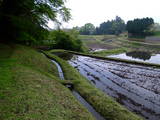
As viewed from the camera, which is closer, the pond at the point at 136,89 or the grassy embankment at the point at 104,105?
the grassy embankment at the point at 104,105

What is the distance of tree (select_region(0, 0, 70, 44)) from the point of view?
12500 millimetres

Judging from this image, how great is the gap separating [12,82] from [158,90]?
25.7 feet

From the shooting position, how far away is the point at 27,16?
13.2 metres

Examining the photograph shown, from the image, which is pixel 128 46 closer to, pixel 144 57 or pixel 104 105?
pixel 144 57

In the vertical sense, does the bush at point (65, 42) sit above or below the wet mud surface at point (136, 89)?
above

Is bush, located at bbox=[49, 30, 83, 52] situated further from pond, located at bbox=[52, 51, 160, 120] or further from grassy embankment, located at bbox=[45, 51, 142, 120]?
grassy embankment, located at bbox=[45, 51, 142, 120]

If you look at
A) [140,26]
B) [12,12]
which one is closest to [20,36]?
[12,12]

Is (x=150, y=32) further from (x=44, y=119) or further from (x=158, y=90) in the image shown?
(x=44, y=119)

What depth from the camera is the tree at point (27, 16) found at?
41.0 feet

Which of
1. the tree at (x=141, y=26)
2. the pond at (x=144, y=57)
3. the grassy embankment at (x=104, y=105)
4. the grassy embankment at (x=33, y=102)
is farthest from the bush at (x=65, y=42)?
the tree at (x=141, y=26)

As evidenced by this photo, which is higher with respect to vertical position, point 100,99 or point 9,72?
point 9,72

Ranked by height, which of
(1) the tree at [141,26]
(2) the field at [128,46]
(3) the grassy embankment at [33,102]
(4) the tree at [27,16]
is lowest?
(3) the grassy embankment at [33,102]

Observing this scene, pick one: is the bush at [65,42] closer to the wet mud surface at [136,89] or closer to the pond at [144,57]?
the pond at [144,57]

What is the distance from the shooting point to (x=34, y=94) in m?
5.70
